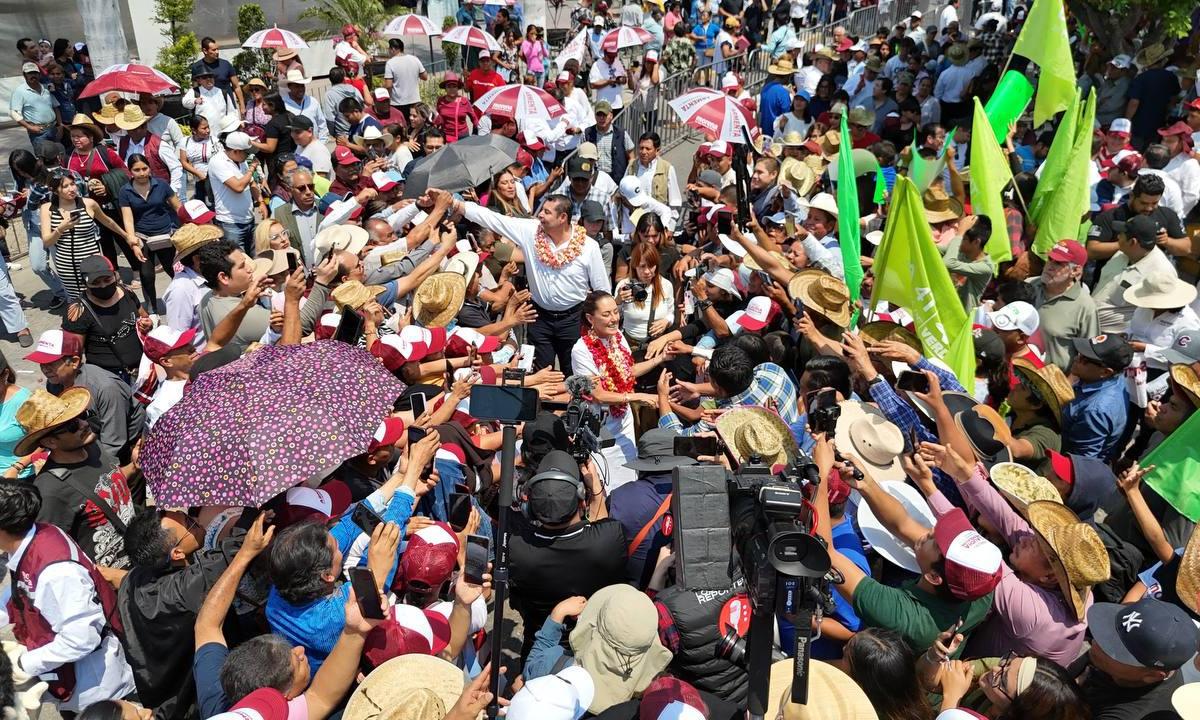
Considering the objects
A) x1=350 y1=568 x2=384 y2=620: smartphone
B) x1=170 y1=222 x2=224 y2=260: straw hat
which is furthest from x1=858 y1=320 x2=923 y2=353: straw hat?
x1=170 y1=222 x2=224 y2=260: straw hat

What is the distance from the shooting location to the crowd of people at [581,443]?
3.16 meters

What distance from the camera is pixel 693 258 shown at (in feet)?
23.4

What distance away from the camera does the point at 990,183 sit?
23.6ft

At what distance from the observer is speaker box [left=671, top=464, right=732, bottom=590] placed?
2.81 m

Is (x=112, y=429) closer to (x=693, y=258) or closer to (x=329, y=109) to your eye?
(x=693, y=258)

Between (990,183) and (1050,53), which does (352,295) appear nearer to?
(990,183)

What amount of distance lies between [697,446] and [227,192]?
6190 mm

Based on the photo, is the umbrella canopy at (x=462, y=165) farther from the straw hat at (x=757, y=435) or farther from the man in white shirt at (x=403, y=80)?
the man in white shirt at (x=403, y=80)

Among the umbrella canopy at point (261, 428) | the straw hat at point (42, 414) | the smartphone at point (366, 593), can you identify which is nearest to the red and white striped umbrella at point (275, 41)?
the straw hat at point (42, 414)

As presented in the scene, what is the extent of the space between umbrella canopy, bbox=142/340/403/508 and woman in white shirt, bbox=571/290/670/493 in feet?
4.95

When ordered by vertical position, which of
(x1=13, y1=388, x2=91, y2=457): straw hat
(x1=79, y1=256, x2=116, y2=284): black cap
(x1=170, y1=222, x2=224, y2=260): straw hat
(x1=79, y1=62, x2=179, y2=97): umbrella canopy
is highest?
(x1=79, y1=62, x2=179, y2=97): umbrella canopy

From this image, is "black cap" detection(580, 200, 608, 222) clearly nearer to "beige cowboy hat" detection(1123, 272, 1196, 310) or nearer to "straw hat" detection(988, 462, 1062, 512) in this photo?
"beige cowboy hat" detection(1123, 272, 1196, 310)

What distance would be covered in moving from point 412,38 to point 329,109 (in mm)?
11246

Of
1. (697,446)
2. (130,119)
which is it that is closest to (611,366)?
(697,446)
